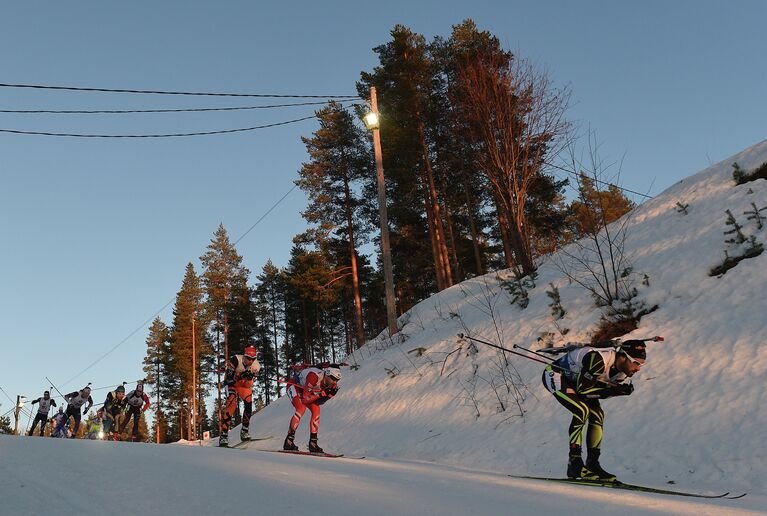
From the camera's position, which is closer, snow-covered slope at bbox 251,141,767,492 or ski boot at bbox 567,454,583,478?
ski boot at bbox 567,454,583,478

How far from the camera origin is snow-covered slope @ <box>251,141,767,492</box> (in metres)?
→ 7.36

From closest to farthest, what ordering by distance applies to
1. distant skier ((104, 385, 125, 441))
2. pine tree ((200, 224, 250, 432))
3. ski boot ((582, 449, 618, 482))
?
1. ski boot ((582, 449, 618, 482))
2. distant skier ((104, 385, 125, 441))
3. pine tree ((200, 224, 250, 432))

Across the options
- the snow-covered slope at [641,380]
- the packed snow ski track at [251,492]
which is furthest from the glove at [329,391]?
the packed snow ski track at [251,492]

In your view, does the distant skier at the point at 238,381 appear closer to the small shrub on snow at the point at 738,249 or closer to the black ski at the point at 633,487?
the black ski at the point at 633,487

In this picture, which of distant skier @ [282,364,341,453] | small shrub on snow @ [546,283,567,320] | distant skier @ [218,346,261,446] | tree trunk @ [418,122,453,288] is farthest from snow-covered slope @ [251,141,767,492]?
tree trunk @ [418,122,453,288]

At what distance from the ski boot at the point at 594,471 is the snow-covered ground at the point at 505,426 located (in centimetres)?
75

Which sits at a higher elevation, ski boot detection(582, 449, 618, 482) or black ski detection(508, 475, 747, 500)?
ski boot detection(582, 449, 618, 482)

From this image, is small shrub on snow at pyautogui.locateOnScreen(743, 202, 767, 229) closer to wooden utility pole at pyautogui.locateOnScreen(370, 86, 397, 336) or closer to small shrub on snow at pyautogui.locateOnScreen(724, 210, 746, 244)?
small shrub on snow at pyautogui.locateOnScreen(724, 210, 746, 244)

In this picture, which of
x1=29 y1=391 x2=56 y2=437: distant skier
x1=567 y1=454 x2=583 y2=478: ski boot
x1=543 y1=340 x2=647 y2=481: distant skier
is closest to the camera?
x1=567 y1=454 x2=583 y2=478: ski boot

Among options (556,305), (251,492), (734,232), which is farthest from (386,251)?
(251,492)

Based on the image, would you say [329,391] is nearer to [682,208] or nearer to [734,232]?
[734,232]

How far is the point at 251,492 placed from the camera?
3.72 metres

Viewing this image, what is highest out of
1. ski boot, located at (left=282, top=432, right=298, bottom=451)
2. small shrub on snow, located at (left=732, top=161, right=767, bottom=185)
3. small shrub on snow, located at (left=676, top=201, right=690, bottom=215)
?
small shrub on snow, located at (left=732, top=161, right=767, bottom=185)

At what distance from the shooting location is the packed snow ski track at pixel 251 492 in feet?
10.7
